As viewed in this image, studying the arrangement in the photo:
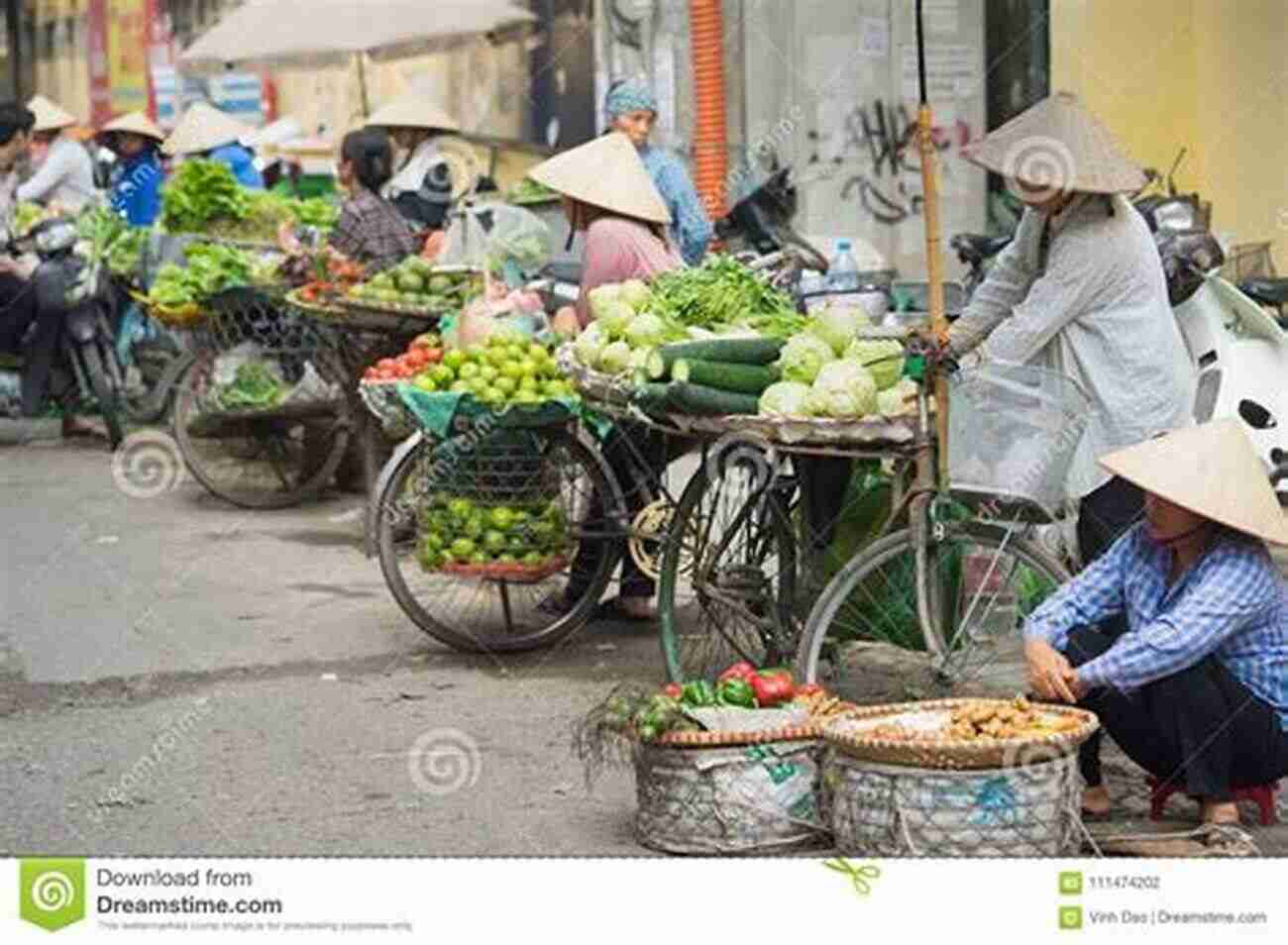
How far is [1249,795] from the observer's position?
6.62m

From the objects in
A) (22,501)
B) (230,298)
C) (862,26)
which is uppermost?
(862,26)

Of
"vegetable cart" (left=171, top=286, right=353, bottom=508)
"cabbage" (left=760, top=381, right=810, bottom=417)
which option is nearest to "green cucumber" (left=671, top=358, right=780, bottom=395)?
"cabbage" (left=760, top=381, right=810, bottom=417)

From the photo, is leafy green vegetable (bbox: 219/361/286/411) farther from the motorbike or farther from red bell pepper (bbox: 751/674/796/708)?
red bell pepper (bbox: 751/674/796/708)

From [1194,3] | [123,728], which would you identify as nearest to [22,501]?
[123,728]

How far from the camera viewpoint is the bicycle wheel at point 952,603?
711 cm

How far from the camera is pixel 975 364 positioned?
714 cm

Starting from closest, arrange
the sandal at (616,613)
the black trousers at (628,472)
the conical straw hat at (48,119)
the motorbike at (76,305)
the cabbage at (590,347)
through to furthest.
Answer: the cabbage at (590,347) → the black trousers at (628,472) → the sandal at (616,613) → the motorbike at (76,305) → the conical straw hat at (48,119)

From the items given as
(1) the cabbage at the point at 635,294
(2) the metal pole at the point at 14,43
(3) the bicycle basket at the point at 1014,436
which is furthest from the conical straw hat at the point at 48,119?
(2) the metal pole at the point at 14,43

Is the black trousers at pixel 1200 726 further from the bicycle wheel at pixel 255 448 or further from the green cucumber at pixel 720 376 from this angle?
the bicycle wheel at pixel 255 448

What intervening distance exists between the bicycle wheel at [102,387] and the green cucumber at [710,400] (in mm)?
7109

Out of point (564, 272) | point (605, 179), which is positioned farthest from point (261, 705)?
point (564, 272)

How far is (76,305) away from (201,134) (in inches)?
68.5
